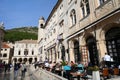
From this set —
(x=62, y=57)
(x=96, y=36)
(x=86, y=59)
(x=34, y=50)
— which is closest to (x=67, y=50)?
(x=62, y=57)

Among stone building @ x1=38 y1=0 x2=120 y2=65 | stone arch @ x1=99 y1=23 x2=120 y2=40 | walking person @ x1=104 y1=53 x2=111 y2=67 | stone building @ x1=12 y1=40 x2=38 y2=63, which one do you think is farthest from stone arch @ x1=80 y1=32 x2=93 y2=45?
stone building @ x1=12 y1=40 x2=38 y2=63

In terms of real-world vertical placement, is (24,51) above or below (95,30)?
below

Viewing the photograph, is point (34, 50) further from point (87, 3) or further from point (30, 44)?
point (87, 3)

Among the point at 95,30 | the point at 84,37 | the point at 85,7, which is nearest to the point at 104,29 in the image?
the point at 95,30

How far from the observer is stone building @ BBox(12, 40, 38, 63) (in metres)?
71.8

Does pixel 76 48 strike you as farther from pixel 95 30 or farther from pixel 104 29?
pixel 104 29

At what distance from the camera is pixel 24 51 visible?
74.1 meters

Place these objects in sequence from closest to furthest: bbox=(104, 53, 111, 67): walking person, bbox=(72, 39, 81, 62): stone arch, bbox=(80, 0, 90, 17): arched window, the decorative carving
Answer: bbox=(104, 53, 111, 67): walking person → the decorative carving → bbox=(80, 0, 90, 17): arched window → bbox=(72, 39, 81, 62): stone arch

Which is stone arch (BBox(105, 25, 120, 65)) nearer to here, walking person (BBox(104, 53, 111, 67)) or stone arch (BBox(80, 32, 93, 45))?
walking person (BBox(104, 53, 111, 67))

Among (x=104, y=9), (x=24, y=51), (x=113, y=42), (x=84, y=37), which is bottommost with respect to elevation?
(x=113, y=42)

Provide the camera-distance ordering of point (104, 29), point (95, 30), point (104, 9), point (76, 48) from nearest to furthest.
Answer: point (104, 9) → point (104, 29) → point (95, 30) → point (76, 48)

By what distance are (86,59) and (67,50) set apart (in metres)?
4.86

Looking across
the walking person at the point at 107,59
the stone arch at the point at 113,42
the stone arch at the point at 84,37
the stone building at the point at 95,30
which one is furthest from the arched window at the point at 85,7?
the walking person at the point at 107,59

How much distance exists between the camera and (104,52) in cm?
1047
